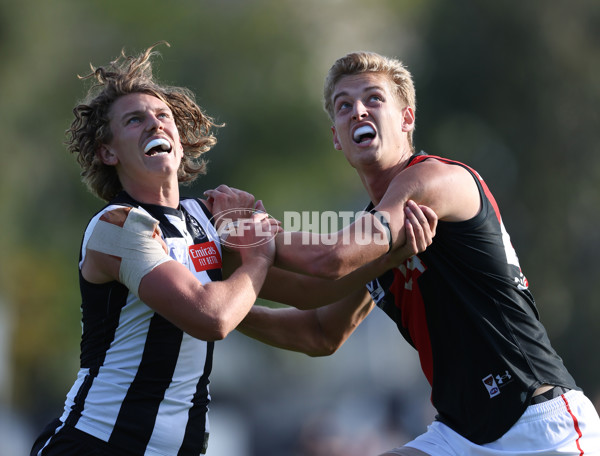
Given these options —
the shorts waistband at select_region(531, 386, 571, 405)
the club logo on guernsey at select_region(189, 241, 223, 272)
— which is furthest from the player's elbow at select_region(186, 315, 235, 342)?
the shorts waistband at select_region(531, 386, 571, 405)

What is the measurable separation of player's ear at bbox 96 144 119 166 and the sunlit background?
7988 mm

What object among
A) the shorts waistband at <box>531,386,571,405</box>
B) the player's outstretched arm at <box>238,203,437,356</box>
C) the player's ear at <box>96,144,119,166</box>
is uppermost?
the player's ear at <box>96,144,119,166</box>

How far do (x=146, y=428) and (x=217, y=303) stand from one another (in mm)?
765

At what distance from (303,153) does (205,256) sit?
20435 millimetres

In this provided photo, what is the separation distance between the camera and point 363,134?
5.59 metres

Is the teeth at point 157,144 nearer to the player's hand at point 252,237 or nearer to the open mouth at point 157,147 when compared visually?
the open mouth at point 157,147

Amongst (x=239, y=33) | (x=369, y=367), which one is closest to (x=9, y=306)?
(x=369, y=367)

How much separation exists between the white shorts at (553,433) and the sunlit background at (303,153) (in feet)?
24.7

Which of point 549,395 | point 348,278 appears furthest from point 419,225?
point 549,395

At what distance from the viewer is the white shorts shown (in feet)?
15.5

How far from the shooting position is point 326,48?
25828mm

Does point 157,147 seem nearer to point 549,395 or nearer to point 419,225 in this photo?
point 419,225

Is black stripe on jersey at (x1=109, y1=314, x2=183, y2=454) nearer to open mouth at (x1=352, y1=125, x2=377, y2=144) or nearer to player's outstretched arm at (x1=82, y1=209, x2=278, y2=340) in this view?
player's outstretched arm at (x1=82, y1=209, x2=278, y2=340)

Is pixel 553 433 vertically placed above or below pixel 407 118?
below
